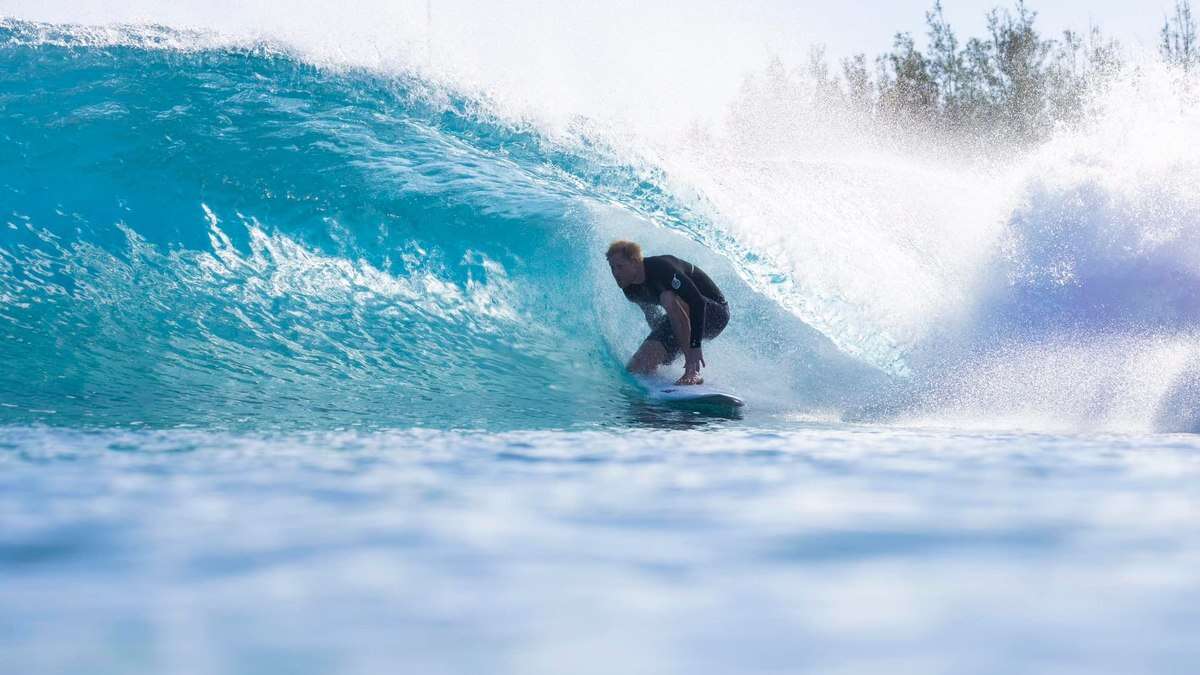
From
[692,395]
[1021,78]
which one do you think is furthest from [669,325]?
[1021,78]

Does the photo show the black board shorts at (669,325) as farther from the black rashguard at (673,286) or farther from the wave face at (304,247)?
the wave face at (304,247)

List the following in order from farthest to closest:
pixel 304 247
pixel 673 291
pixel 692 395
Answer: pixel 304 247 → pixel 673 291 → pixel 692 395

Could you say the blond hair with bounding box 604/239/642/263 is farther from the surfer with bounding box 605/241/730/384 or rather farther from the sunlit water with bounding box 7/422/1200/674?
the sunlit water with bounding box 7/422/1200/674

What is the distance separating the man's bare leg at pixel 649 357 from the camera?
6973 millimetres

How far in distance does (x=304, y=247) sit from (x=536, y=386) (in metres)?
2.31

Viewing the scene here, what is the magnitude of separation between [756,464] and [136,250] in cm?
591

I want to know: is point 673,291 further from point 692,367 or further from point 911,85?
point 911,85

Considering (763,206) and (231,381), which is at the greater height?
(763,206)

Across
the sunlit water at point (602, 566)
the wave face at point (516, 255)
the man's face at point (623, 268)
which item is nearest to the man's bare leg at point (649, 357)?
the wave face at point (516, 255)

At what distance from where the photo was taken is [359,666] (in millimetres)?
1044

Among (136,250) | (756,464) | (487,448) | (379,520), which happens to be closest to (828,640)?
(379,520)

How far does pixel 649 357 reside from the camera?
698 cm

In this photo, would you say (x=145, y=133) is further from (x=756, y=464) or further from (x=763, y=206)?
(x=756, y=464)

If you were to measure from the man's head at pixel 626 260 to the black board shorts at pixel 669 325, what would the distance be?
49 cm
